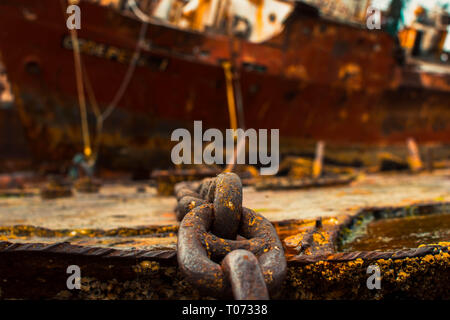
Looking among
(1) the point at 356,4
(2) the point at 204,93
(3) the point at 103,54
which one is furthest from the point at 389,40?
(3) the point at 103,54

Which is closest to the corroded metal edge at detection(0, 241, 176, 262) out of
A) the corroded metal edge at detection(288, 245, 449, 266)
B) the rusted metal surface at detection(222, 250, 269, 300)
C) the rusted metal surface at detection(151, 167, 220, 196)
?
the rusted metal surface at detection(222, 250, 269, 300)

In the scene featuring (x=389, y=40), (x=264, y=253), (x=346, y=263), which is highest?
(x=389, y=40)

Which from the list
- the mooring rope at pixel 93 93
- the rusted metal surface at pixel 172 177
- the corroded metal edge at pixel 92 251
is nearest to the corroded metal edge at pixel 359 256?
the corroded metal edge at pixel 92 251

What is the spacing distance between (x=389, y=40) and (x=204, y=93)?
7549 mm

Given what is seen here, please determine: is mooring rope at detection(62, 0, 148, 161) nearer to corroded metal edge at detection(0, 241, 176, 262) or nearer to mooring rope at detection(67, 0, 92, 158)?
mooring rope at detection(67, 0, 92, 158)

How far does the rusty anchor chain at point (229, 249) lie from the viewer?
1317 mm

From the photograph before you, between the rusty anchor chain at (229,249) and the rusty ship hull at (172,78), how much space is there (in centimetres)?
832

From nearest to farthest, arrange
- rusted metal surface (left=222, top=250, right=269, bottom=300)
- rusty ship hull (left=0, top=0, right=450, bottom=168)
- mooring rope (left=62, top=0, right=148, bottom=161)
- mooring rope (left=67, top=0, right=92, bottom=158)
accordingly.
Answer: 1. rusted metal surface (left=222, top=250, right=269, bottom=300)
2. mooring rope (left=67, top=0, right=92, bottom=158)
3. rusty ship hull (left=0, top=0, right=450, bottom=168)
4. mooring rope (left=62, top=0, right=148, bottom=161)

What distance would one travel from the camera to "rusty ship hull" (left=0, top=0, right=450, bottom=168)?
8.88 m

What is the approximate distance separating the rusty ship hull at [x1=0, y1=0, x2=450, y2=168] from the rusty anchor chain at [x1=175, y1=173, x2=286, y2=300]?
8.32 meters

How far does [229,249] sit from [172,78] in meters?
8.86

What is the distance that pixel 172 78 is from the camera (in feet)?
32.5

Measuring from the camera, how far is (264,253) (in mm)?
1547
